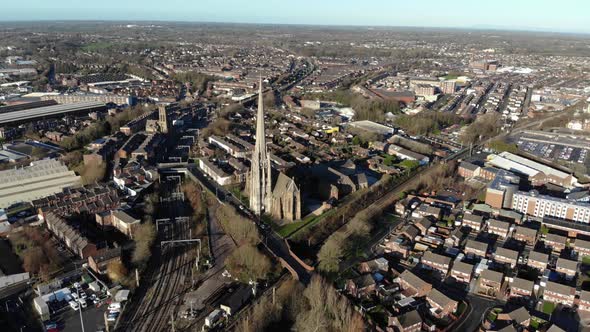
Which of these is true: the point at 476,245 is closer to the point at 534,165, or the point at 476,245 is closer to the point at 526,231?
the point at 526,231

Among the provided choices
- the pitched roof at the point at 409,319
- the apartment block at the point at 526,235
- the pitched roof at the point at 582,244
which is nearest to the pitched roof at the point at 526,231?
the apartment block at the point at 526,235

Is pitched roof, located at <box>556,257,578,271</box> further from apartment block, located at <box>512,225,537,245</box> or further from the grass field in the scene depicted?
the grass field

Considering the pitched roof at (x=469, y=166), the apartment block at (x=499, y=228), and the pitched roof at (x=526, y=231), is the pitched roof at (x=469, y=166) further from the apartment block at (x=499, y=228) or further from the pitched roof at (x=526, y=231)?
the pitched roof at (x=526, y=231)

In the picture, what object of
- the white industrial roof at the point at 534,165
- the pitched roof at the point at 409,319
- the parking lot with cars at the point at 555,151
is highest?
the white industrial roof at the point at 534,165

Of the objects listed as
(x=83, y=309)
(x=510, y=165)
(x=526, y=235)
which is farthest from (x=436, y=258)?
(x=510, y=165)

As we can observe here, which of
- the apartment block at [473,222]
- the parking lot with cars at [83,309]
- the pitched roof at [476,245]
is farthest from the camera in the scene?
the apartment block at [473,222]

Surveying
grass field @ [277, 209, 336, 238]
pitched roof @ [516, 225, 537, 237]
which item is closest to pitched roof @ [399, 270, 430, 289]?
grass field @ [277, 209, 336, 238]

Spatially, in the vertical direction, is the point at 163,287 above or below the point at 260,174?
below
